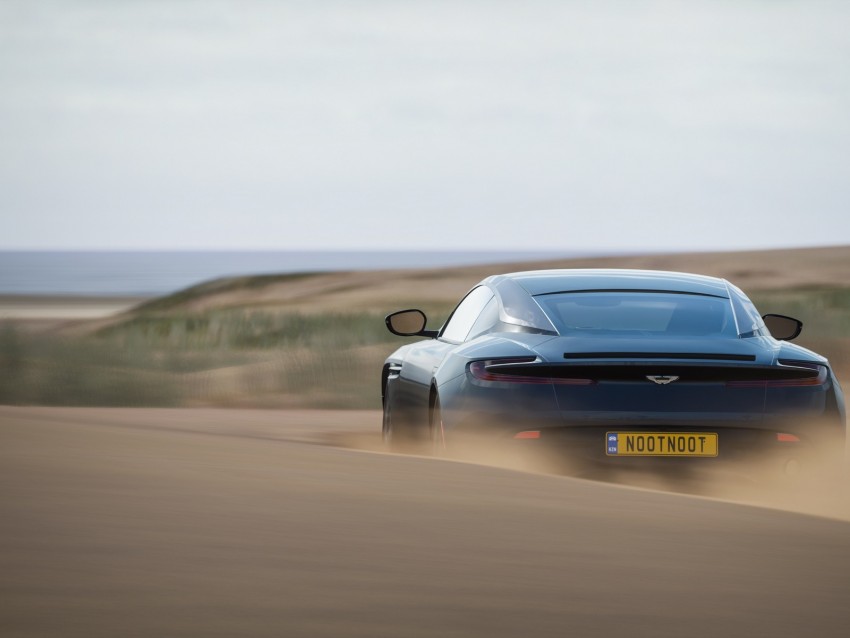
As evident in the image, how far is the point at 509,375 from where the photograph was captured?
7.49 metres

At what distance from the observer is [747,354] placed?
744cm

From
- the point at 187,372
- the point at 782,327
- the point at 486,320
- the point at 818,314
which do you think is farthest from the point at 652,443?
the point at 818,314

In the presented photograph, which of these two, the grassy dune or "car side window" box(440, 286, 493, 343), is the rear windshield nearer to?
"car side window" box(440, 286, 493, 343)

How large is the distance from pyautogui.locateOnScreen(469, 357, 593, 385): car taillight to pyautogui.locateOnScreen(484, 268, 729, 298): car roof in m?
0.74

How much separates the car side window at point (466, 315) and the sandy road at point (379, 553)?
78.5 inches

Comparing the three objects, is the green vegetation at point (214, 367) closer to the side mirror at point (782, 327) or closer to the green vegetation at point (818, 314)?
the green vegetation at point (818, 314)

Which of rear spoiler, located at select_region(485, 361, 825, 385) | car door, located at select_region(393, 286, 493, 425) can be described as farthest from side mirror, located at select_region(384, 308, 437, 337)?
rear spoiler, located at select_region(485, 361, 825, 385)

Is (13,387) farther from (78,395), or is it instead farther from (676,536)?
(676,536)

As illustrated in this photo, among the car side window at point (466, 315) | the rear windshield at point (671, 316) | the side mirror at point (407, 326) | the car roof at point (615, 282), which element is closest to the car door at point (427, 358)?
the car side window at point (466, 315)

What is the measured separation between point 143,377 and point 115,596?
14.6m

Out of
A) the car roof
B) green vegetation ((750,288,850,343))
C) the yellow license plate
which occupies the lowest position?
green vegetation ((750,288,850,343))

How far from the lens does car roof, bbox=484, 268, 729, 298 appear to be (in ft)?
27.2

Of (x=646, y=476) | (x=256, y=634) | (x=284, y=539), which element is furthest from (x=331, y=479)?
(x=256, y=634)

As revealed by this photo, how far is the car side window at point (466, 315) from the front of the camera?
8789 millimetres
